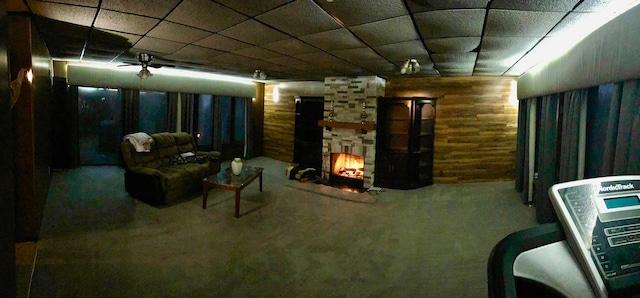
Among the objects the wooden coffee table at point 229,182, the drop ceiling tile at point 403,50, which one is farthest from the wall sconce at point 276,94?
the drop ceiling tile at point 403,50

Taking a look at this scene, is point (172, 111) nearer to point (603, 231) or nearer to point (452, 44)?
point (452, 44)

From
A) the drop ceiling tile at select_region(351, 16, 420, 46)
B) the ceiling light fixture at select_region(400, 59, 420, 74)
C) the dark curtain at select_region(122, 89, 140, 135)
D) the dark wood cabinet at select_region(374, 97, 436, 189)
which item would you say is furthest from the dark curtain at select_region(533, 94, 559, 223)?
the dark curtain at select_region(122, 89, 140, 135)

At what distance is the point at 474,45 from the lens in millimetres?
3316

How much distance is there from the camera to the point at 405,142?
6.05m

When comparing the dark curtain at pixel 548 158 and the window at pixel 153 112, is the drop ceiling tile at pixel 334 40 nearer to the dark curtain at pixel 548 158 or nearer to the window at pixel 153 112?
the dark curtain at pixel 548 158

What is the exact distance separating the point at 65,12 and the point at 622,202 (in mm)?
3875

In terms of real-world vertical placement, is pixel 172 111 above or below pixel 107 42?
below

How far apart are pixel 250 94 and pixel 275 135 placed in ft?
4.52

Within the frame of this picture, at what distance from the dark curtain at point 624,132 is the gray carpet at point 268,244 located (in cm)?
136

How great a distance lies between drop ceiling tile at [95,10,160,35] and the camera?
8.77ft

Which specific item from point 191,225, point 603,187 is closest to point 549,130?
point 603,187

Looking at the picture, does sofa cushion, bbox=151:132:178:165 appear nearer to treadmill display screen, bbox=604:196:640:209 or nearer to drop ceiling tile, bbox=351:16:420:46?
drop ceiling tile, bbox=351:16:420:46

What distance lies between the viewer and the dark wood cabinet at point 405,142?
233 inches

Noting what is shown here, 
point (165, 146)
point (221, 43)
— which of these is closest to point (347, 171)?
point (165, 146)
